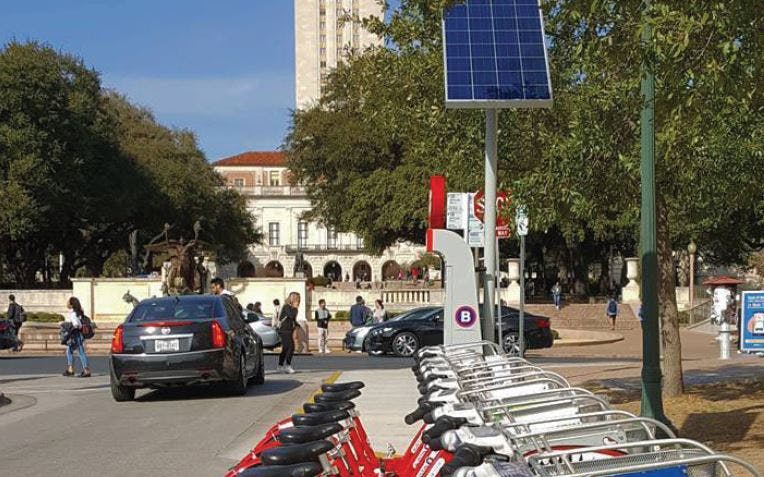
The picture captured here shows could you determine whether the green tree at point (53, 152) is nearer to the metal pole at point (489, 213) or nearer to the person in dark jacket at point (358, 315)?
the person in dark jacket at point (358, 315)

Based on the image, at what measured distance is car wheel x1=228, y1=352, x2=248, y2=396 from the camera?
15578mm

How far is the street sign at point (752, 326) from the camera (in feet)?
80.6

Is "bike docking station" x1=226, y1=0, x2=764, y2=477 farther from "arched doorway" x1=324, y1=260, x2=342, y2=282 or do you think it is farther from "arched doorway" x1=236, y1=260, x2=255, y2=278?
"arched doorway" x1=324, y1=260, x2=342, y2=282

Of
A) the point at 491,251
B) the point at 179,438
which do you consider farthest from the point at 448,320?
the point at 179,438

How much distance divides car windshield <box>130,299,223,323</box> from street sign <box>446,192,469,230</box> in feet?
11.9

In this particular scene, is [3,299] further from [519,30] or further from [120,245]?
[519,30]

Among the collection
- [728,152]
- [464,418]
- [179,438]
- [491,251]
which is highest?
[728,152]

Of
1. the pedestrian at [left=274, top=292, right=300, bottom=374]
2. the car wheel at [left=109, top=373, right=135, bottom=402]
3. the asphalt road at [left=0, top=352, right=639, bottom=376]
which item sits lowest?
the asphalt road at [left=0, top=352, right=639, bottom=376]

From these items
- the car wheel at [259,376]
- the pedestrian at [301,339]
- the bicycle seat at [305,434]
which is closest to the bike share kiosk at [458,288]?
the car wheel at [259,376]

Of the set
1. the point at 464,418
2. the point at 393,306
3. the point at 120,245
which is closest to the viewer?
the point at 464,418

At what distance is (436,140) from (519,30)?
2.55 meters

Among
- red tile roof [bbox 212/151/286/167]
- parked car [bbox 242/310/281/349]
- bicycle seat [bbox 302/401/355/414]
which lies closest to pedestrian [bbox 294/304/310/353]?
parked car [bbox 242/310/281/349]

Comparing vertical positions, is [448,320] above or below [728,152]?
below

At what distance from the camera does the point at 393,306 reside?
54.3m
